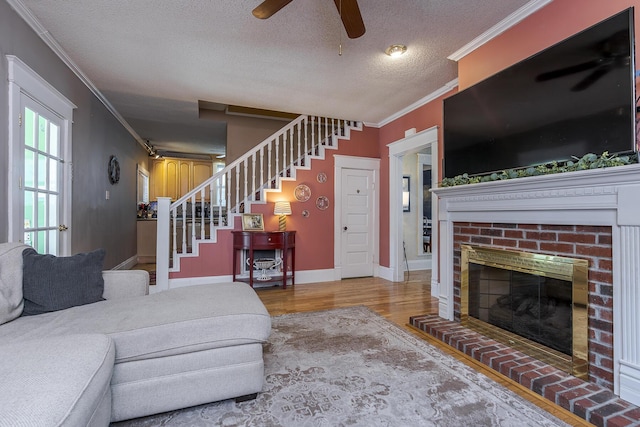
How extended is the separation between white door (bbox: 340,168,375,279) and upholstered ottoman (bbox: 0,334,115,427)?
3952 mm

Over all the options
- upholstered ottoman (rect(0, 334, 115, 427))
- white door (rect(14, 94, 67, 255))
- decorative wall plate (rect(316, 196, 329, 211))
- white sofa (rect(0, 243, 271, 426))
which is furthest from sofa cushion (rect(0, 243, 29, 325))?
decorative wall plate (rect(316, 196, 329, 211))

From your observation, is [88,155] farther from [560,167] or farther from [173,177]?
[560,167]

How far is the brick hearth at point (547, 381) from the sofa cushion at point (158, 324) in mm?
1563

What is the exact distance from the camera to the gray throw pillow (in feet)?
5.86

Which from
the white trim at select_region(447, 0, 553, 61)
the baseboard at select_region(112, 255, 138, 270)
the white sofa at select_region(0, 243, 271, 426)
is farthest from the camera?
the baseboard at select_region(112, 255, 138, 270)

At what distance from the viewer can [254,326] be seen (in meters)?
1.66

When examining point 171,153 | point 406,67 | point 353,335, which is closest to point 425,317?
point 353,335

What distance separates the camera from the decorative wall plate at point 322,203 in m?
4.85

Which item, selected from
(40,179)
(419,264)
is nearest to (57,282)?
(40,179)

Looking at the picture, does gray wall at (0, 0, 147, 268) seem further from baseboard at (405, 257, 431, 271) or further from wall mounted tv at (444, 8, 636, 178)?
baseboard at (405, 257, 431, 271)

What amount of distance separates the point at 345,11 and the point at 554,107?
1.52 m

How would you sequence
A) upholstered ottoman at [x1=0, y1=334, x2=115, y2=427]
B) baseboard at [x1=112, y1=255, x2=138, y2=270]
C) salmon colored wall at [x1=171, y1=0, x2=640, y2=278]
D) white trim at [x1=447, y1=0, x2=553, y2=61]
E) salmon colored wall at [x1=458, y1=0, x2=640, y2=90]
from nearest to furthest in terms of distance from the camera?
upholstered ottoman at [x1=0, y1=334, x2=115, y2=427], salmon colored wall at [x1=458, y1=0, x2=640, y2=90], salmon colored wall at [x1=171, y1=0, x2=640, y2=278], white trim at [x1=447, y1=0, x2=553, y2=61], baseboard at [x1=112, y1=255, x2=138, y2=270]

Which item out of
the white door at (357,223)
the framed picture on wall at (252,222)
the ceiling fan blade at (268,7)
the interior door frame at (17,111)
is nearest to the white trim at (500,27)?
the ceiling fan blade at (268,7)

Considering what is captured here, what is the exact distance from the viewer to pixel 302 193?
4738 millimetres
